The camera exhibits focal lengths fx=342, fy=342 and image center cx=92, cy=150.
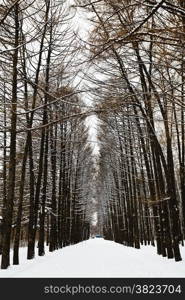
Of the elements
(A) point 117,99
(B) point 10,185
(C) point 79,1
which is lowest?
(B) point 10,185

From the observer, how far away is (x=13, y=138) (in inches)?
394

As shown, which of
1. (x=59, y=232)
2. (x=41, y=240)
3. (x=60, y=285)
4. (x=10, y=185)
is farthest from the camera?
(x=59, y=232)

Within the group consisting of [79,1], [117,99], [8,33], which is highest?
[8,33]

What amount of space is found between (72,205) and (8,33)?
22875 mm

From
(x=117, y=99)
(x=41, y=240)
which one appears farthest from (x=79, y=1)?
(x=41, y=240)

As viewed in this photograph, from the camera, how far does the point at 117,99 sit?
18.8 ft

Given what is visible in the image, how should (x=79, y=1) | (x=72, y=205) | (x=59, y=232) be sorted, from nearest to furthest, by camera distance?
(x=79, y=1)
(x=59, y=232)
(x=72, y=205)

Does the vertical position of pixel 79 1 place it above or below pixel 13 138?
above

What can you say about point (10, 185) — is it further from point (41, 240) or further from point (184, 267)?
point (41, 240)

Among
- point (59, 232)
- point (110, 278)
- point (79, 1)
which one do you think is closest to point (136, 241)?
point (59, 232)

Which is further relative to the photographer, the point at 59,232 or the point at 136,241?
the point at 59,232

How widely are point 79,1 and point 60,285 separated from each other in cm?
454

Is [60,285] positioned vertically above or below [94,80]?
below

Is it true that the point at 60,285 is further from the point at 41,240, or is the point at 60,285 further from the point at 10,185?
the point at 41,240
